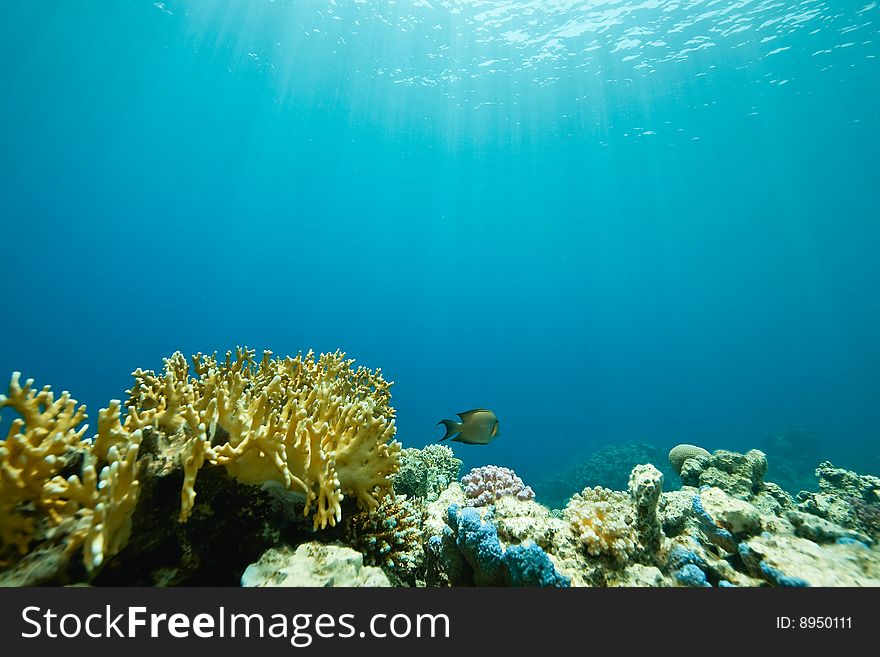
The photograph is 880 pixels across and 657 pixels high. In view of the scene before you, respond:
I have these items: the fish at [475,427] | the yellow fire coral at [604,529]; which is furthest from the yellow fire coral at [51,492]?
the yellow fire coral at [604,529]

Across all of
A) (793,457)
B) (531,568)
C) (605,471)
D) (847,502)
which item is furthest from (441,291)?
(531,568)

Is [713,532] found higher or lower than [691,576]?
higher

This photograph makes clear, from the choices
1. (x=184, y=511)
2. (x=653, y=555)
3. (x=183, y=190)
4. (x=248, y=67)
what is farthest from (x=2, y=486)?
(x=183, y=190)

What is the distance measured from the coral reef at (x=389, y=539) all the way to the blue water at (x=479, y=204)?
1337 inches

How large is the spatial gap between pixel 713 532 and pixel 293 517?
11.4 ft

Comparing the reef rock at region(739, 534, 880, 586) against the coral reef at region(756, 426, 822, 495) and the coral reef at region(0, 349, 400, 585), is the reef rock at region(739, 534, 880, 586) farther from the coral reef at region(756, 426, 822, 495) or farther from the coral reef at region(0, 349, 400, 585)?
the coral reef at region(756, 426, 822, 495)

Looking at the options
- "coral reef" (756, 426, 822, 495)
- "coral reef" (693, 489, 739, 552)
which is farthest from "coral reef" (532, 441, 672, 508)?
"coral reef" (693, 489, 739, 552)

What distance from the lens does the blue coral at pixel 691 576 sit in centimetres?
261

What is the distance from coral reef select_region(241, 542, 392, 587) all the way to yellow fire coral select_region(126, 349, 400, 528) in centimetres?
19

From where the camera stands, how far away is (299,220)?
101 m

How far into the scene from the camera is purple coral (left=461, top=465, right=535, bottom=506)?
4.13m

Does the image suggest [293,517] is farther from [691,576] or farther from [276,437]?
[691,576]

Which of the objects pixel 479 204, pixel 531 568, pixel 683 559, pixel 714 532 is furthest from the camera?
pixel 479 204

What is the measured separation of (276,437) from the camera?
2.25 metres
